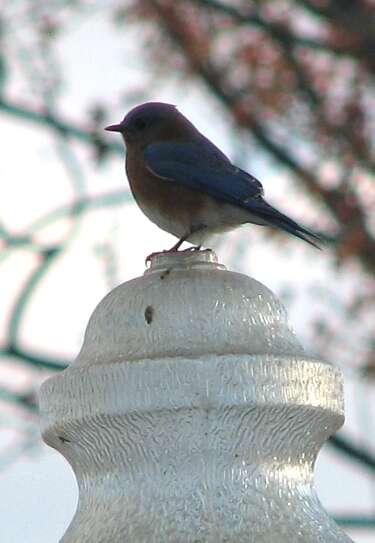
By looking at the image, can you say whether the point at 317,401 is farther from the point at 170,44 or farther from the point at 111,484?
the point at 170,44

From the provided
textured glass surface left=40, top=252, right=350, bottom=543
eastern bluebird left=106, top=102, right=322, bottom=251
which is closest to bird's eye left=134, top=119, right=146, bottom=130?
eastern bluebird left=106, top=102, right=322, bottom=251

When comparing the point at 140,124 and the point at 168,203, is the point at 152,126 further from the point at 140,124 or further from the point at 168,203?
the point at 168,203

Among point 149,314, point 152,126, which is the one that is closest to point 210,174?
point 152,126

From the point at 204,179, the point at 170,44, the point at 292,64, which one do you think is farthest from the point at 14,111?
the point at 204,179

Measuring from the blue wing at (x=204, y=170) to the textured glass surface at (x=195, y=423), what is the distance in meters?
2.02

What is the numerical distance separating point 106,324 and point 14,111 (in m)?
8.35

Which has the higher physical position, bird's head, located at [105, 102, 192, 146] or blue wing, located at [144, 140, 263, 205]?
bird's head, located at [105, 102, 192, 146]

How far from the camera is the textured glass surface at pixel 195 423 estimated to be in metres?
2.23

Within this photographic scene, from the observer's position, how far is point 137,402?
226cm

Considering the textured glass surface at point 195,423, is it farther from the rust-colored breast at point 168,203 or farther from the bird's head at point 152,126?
the bird's head at point 152,126

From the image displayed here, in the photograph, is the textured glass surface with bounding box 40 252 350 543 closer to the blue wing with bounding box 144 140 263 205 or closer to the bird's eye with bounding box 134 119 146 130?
the blue wing with bounding box 144 140 263 205

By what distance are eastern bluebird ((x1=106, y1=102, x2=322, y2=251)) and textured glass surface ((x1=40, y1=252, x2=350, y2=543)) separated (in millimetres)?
1718

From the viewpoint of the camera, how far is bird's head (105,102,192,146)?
4.74 meters

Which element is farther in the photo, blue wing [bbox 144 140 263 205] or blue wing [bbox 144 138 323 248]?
blue wing [bbox 144 140 263 205]
